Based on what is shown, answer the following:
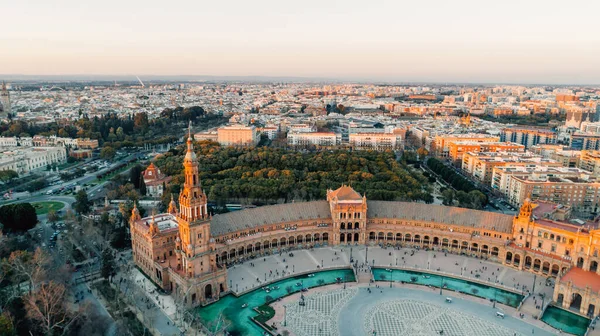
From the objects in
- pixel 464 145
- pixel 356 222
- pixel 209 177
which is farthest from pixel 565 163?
pixel 209 177

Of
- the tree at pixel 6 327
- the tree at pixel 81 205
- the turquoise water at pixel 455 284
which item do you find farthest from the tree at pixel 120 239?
the turquoise water at pixel 455 284

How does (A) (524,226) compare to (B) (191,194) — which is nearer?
(B) (191,194)

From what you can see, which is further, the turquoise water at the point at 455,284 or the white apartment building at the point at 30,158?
the white apartment building at the point at 30,158

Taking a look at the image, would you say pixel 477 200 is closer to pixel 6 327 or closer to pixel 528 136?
pixel 6 327

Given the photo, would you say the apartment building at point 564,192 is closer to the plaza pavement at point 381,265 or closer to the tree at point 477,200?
the tree at point 477,200

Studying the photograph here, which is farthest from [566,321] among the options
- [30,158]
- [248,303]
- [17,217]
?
[30,158]

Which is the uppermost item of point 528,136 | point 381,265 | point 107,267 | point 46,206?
point 528,136
